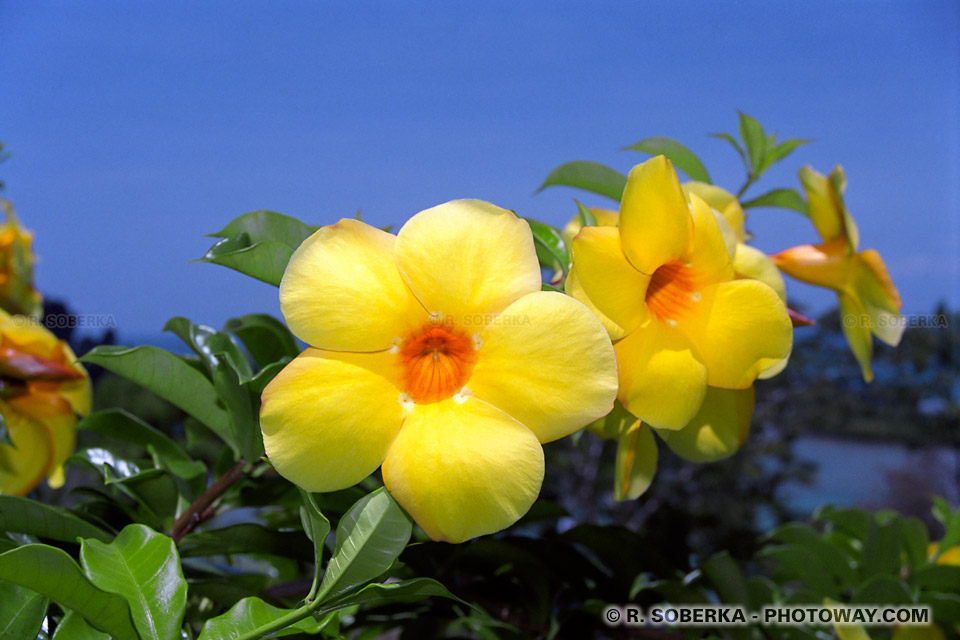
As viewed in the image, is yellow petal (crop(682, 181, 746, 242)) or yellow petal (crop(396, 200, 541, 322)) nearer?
yellow petal (crop(396, 200, 541, 322))

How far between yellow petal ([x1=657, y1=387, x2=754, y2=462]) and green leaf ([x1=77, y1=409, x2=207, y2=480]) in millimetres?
391

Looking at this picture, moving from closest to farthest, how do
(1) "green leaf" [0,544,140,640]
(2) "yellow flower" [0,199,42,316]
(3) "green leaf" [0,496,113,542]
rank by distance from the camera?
(1) "green leaf" [0,544,140,640] → (3) "green leaf" [0,496,113,542] → (2) "yellow flower" [0,199,42,316]

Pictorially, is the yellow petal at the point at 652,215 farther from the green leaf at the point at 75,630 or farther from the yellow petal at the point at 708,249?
the green leaf at the point at 75,630

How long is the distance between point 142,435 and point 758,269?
52 centimetres

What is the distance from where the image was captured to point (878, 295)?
55 cm

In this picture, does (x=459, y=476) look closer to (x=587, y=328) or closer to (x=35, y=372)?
(x=587, y=328)

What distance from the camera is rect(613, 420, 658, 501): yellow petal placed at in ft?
1.48

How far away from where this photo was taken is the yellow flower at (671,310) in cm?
38

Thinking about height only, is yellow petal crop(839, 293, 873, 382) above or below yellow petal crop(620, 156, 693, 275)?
below

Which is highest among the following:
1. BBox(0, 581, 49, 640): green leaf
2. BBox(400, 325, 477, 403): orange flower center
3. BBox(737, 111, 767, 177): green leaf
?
BBox(737, 111, 767, 177): green leaf

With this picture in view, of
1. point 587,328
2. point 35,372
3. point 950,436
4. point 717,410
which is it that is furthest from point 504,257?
point 950,436

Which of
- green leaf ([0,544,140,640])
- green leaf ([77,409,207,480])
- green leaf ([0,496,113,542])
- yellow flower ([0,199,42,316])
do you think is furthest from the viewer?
yellow flower ([0,199,42,316])

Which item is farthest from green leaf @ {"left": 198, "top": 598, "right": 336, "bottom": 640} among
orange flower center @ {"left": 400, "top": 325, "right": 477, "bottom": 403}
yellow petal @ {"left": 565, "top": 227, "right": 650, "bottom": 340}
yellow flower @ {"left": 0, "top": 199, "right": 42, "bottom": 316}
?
yellow flower @ {"left": 0, "top": 199, "right": 42, "bottom": 316}

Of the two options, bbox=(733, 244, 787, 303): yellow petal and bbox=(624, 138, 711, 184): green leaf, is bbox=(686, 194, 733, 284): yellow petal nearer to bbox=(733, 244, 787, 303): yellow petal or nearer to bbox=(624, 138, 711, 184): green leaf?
bbox=(733, 244, 787, 303): yellow petal
